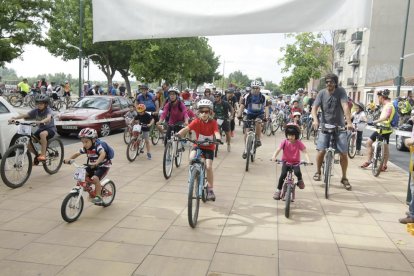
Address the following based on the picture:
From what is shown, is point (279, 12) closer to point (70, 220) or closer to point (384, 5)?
point (70, 220)

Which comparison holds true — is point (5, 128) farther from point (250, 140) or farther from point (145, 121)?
point (250, 140)

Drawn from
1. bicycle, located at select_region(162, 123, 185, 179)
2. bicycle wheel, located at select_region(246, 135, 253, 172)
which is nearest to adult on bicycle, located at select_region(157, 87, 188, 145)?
bicycle, located at select_region(162, 123, 185, 179)

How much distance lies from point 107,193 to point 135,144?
422 cm

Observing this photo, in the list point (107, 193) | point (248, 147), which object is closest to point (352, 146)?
point (248, 147)

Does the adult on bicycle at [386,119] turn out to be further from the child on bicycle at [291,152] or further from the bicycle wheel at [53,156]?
the bicycle wheel at [53,156]

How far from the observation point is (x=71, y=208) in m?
5.27

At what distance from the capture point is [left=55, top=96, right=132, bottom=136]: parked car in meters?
14.2

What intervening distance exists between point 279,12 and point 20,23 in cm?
2989

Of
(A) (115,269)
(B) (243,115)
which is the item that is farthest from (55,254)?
(B) (243,115)

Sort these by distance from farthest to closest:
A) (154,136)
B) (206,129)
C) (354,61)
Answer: (354,61)
(154,136)
(206,129)

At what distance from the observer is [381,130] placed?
922cm

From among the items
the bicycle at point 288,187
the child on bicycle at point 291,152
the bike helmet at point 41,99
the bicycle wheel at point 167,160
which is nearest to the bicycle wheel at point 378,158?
the child on bicycle at point 291,152

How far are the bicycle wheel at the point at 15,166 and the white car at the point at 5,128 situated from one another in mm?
1072

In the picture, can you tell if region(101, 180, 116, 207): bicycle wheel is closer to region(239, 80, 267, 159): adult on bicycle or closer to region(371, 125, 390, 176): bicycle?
region(239, 80, 267, 159): adult on bicycle
